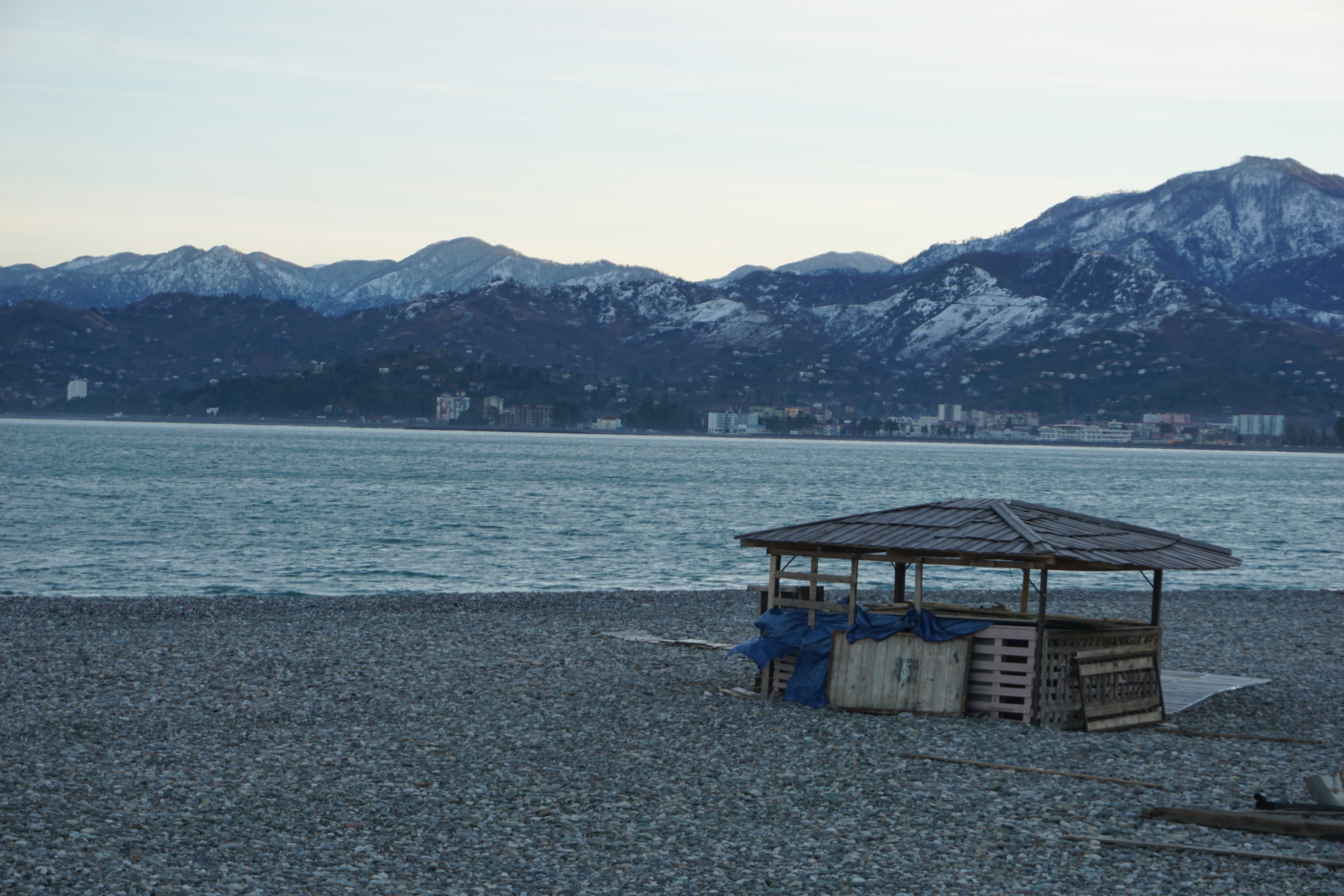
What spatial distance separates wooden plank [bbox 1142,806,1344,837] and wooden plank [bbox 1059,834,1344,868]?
21.9 inches

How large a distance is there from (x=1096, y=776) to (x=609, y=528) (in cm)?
4957

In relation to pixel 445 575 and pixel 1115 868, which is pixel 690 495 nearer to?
pixel 445 575

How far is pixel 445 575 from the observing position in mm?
41969

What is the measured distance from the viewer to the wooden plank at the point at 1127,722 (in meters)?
15.9

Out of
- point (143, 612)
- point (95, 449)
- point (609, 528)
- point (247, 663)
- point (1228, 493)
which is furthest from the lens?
point (95, 449)

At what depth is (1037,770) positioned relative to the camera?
43.7 ft

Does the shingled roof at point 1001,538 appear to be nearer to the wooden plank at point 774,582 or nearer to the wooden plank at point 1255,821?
the wooden plank at point 774,582

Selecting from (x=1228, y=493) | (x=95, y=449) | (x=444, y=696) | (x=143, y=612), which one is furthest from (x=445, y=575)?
(x=95, y=449)

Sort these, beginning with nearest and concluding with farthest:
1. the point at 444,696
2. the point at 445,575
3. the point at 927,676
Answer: the point at 927,676
the point at 444,696
the point at 445,575

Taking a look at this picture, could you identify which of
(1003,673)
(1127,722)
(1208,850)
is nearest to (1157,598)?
(1127,722)

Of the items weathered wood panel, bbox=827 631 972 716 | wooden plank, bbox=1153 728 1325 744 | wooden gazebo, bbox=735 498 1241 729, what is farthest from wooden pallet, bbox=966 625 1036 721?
wooden plank, bbox=1153 728 1325 744

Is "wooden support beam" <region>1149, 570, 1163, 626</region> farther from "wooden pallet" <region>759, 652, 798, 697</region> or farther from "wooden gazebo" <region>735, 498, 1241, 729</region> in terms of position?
"wooden pallet" <region>759, 652, 798, 697</region>

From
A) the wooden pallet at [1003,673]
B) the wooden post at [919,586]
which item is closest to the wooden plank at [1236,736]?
the wooden pallet at [1003,673]

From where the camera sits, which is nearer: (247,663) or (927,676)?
(927,676)
